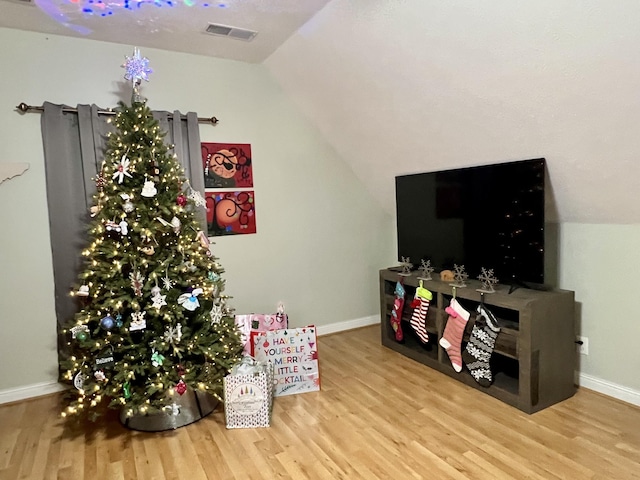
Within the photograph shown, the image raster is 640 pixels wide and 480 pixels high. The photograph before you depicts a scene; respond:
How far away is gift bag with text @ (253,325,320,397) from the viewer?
282cm

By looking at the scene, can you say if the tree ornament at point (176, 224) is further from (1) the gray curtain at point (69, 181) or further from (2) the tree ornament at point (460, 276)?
(2) the tree ornament at point (460, 276)

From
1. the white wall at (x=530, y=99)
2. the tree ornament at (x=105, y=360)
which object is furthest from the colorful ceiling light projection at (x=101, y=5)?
the tree ornament at (x=105, y=360)

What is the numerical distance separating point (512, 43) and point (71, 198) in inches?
108

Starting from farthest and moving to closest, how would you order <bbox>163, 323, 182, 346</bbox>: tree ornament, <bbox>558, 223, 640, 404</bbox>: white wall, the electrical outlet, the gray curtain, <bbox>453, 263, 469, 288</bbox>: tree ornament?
<bbox>453, 263, 469, 288</bbox>: tree ornament → the gray curtain → the electrical outlet → <bbox>558, 223, 640, 404</bbox>: white wall → <bbox>163, 323, 182, 346</bbox>: tree ornament

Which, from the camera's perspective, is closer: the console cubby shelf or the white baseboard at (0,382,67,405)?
the console cubby shelf

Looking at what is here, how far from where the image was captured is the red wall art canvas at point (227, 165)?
3.37 metres

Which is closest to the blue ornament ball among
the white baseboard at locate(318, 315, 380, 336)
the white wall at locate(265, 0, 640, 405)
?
the white baseboard at locate(318, 315, 380, 336)

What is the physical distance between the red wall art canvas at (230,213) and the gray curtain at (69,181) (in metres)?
0.83

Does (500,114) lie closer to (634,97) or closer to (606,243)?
(634,97)

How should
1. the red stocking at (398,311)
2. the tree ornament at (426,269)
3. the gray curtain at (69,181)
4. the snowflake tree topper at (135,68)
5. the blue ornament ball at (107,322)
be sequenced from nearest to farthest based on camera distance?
1. the blue ornament ball at (107,322)
2. the snowflake tree topper at (135,68)
3. the gray curtain at (69,181)
4. the tree ornament at (426,269)
5. the red stocking at (398,311)

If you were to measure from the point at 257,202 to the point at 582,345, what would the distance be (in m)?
2.51

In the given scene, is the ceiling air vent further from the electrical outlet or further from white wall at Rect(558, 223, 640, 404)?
the electrical outlet

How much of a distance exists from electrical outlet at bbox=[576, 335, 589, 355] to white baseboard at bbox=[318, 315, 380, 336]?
1.83m

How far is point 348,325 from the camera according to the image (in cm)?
410
